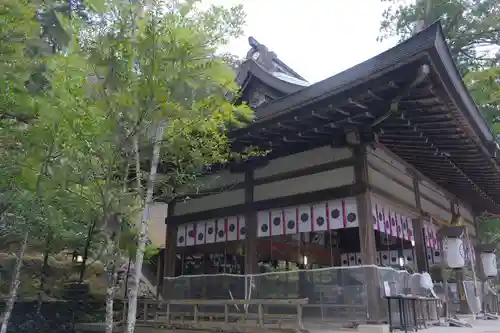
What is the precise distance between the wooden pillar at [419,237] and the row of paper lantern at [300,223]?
20 cm

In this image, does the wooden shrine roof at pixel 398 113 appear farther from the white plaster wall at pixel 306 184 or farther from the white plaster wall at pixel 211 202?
the white plaster wall at pixel 211 202

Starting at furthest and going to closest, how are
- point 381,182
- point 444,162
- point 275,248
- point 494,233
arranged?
point 494,233
point 275,248
point 444,162
point 381,182

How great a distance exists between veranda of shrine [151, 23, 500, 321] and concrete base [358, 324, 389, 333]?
0.70 ft

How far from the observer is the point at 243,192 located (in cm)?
910

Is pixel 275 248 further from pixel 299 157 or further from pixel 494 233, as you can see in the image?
pixel 494 233

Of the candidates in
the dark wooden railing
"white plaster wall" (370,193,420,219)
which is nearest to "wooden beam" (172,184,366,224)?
"white plaster wall" (370,193,420,219)

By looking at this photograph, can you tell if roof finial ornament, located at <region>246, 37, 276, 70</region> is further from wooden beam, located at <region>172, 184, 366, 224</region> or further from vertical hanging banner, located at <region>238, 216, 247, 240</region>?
vertical hanging banner, located at <region>238, 216, 247, 240</region>

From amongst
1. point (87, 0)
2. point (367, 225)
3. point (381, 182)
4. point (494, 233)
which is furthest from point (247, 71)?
point (494, 233)

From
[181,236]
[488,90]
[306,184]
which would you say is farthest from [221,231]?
[488,90]

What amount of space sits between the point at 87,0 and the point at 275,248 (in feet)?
33.3

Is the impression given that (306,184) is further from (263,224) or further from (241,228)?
(241,228)

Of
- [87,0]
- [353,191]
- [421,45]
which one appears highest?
[421,45]

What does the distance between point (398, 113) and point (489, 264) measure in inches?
319

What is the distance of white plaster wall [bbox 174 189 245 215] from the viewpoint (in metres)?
9.21
